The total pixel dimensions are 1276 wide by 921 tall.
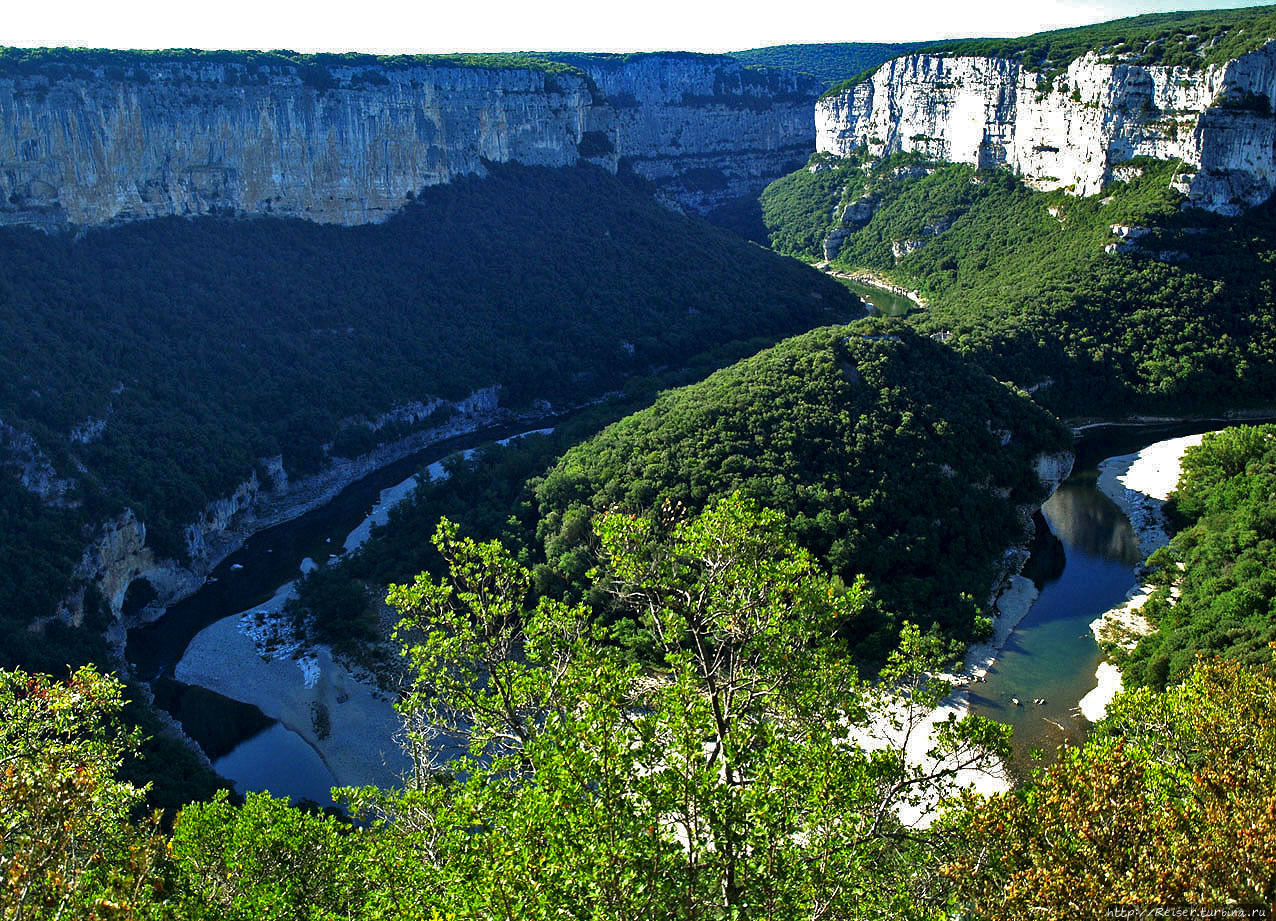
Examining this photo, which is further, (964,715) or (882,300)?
(882,300)

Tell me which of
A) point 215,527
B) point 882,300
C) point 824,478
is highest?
point 824,478

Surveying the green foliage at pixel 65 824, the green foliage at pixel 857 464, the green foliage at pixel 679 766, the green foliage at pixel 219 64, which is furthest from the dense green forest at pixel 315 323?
the green foliage at pixel 679 766

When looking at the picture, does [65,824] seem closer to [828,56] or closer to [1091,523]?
[1091,523]

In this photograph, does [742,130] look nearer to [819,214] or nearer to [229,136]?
[819,214]

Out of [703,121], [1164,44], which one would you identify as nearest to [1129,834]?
[1164,44]

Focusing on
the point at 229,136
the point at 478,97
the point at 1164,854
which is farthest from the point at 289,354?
the point at 1164,854
